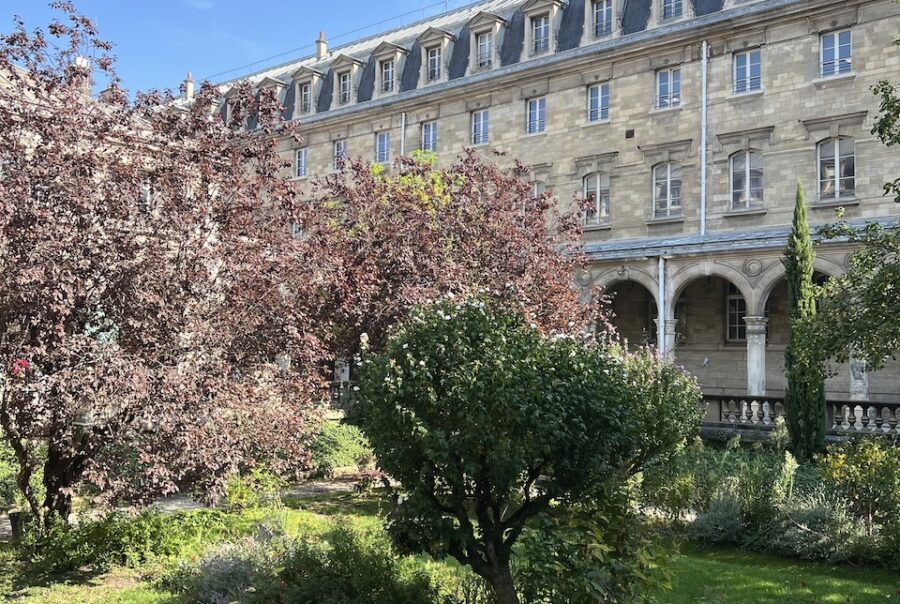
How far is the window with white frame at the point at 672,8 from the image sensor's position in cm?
2524

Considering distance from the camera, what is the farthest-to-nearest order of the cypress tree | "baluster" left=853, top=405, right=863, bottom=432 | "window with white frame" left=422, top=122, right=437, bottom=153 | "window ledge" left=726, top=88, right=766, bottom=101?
"window with white frame" left=422, top=122, right=437, bottom=153
"window ledge" left=726, top=88, right=766, bottom=101
"baluster" left=853, top=405, right=863, bottom=432
the cypress tree

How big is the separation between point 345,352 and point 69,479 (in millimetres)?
5257

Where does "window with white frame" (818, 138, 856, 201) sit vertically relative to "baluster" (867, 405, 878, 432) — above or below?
above

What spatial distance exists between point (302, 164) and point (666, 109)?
54.3ft

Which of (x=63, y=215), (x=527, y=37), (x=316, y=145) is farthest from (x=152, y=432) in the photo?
(x=316, y=145)

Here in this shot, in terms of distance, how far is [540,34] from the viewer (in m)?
28.4

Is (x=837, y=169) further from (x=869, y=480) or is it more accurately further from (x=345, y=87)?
(x=345, y=87)

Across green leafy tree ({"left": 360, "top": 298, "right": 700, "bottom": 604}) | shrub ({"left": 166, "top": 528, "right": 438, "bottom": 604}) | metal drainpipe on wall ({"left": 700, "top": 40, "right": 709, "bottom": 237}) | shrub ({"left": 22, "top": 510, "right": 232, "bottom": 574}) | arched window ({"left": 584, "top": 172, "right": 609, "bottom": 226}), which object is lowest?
shrub ({"left": 22, "top": 510, "right": 232, "bottom": 574})

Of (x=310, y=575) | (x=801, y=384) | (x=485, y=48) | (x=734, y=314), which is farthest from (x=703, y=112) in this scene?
(x=310, y=575)

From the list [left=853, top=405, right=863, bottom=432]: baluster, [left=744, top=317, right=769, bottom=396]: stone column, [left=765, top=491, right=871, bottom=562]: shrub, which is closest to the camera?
[left=765, top=491, right=871, bottom=562]: shrub

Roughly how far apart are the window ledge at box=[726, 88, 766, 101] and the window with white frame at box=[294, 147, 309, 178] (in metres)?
18.2

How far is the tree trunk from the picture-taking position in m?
6.23

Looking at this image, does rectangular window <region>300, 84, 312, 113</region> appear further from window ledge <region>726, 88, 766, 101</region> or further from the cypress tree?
the cypress tree

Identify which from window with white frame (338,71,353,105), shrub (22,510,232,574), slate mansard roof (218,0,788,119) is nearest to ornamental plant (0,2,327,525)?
shrub (22,510,232,574)
